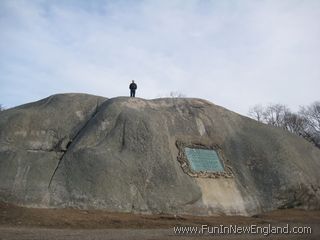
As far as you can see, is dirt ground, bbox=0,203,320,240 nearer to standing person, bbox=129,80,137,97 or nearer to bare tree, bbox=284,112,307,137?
standing person, bbox=129,80,137,97

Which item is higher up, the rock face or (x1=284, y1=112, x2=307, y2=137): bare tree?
(x1=284, y1=112, x2=307, y2=137): bare tree

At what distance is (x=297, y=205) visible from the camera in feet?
56.7

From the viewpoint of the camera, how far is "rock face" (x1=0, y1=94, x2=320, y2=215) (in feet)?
46.8

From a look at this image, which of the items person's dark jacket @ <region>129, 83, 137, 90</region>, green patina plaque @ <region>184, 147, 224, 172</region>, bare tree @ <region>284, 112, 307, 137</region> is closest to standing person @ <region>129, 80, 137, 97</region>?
person's dark jacket @ <region>129, 83, 137, 90</region>

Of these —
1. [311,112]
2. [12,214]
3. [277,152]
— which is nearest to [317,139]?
[311,112]

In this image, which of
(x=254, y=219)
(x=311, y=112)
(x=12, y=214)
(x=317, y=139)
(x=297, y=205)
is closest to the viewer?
(x=12, y=214)

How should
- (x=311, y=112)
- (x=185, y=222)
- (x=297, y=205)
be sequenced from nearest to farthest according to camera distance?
(x=185, y=222), (x=297, y=205), (x=311, y=112)

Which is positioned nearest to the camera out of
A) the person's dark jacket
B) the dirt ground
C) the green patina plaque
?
the dirt ground

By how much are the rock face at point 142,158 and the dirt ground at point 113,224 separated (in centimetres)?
90

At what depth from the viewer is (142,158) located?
51.2ft

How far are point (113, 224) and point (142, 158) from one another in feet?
13.4

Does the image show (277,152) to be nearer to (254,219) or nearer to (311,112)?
(254,219)

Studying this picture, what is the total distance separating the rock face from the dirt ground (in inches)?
35.3

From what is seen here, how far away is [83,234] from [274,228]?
591 cm
